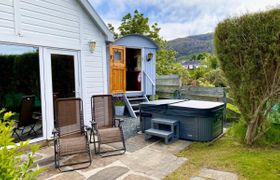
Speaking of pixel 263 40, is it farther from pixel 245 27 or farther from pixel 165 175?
pixel 165 175

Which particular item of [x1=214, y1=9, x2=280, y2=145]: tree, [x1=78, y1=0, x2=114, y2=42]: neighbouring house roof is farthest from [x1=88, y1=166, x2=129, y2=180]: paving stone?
[x1=78, y1=0, x2=114, y2=42]: neighbouring house roof

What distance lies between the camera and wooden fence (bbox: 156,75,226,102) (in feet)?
23.1

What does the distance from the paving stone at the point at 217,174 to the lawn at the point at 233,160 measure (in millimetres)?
96

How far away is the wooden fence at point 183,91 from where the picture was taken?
23.1 ft

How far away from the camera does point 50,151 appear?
14.4 feet

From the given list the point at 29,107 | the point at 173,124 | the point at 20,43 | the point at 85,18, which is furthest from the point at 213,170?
the point at 85,18

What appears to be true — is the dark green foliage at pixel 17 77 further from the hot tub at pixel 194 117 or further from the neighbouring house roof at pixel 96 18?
the hot tub at pixel 194 117

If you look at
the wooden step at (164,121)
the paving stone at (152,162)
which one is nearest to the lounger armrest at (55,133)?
the paving stone at (152,162)

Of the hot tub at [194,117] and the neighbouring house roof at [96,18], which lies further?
the neighbouring house roof at [96,18]

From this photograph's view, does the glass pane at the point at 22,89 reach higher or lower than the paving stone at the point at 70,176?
higher

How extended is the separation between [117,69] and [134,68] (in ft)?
6.61

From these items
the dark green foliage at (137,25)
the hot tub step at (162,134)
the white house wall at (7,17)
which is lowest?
the hot tub step at (162,134)

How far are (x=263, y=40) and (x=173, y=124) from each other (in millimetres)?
2505

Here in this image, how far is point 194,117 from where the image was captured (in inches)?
188
